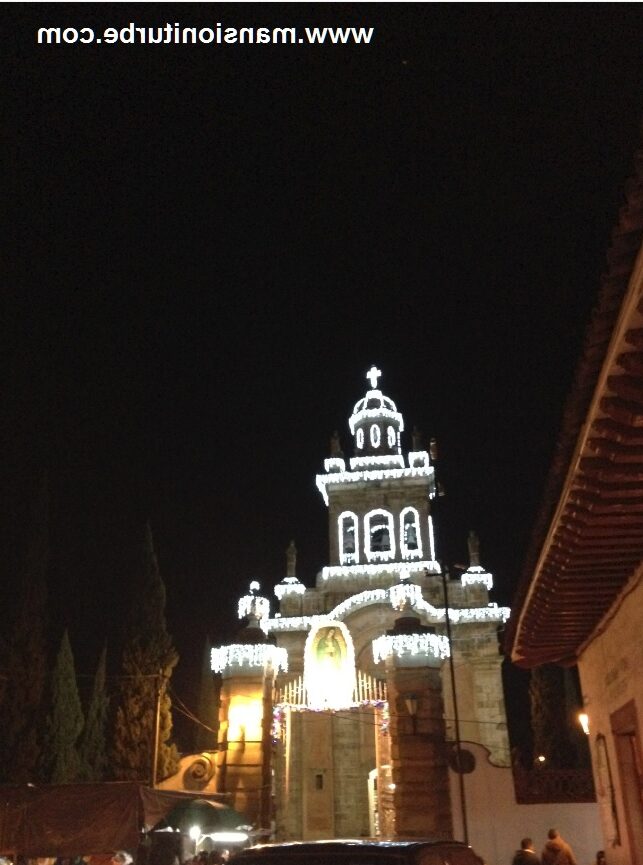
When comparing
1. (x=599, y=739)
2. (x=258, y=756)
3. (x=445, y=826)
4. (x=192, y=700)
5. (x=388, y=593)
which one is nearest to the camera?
(x=599, y=739)

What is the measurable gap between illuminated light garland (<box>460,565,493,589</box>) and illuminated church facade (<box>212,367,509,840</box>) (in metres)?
0.08

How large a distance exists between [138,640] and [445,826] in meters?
18.2

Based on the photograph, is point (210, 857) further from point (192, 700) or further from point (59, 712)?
point (192, 700)

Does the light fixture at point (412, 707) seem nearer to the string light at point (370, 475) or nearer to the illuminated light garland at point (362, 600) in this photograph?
the illuminated light garland at point (362, 600)

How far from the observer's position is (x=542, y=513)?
834 centimetres

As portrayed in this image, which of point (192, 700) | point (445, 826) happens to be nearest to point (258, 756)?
point (445, 826)

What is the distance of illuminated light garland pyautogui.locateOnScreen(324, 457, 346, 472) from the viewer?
3728 centimetres

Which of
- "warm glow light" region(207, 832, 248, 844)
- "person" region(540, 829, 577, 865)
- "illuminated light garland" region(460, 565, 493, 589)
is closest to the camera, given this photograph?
"person" region(540, 829, 577, 865)

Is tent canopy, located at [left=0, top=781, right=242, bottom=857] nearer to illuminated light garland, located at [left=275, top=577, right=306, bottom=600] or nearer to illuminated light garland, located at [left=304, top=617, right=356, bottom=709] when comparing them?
illuminated light garland, located at [left=304, top=617, right=356, bottom=709]

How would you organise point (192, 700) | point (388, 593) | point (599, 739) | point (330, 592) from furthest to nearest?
point (192, 700) → point (330, 592) → point (388, 593) → point (599, 739)

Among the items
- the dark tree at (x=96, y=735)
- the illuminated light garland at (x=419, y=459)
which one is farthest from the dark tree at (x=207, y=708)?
the illuminated light garland at (x=419, y=459)

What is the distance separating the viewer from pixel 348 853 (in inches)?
220

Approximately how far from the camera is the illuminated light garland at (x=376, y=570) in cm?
3334

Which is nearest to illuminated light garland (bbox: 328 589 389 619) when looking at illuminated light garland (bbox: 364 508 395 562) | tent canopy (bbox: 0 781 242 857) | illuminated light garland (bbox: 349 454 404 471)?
illuminated light garland (bbox: 364 508 395 562)
